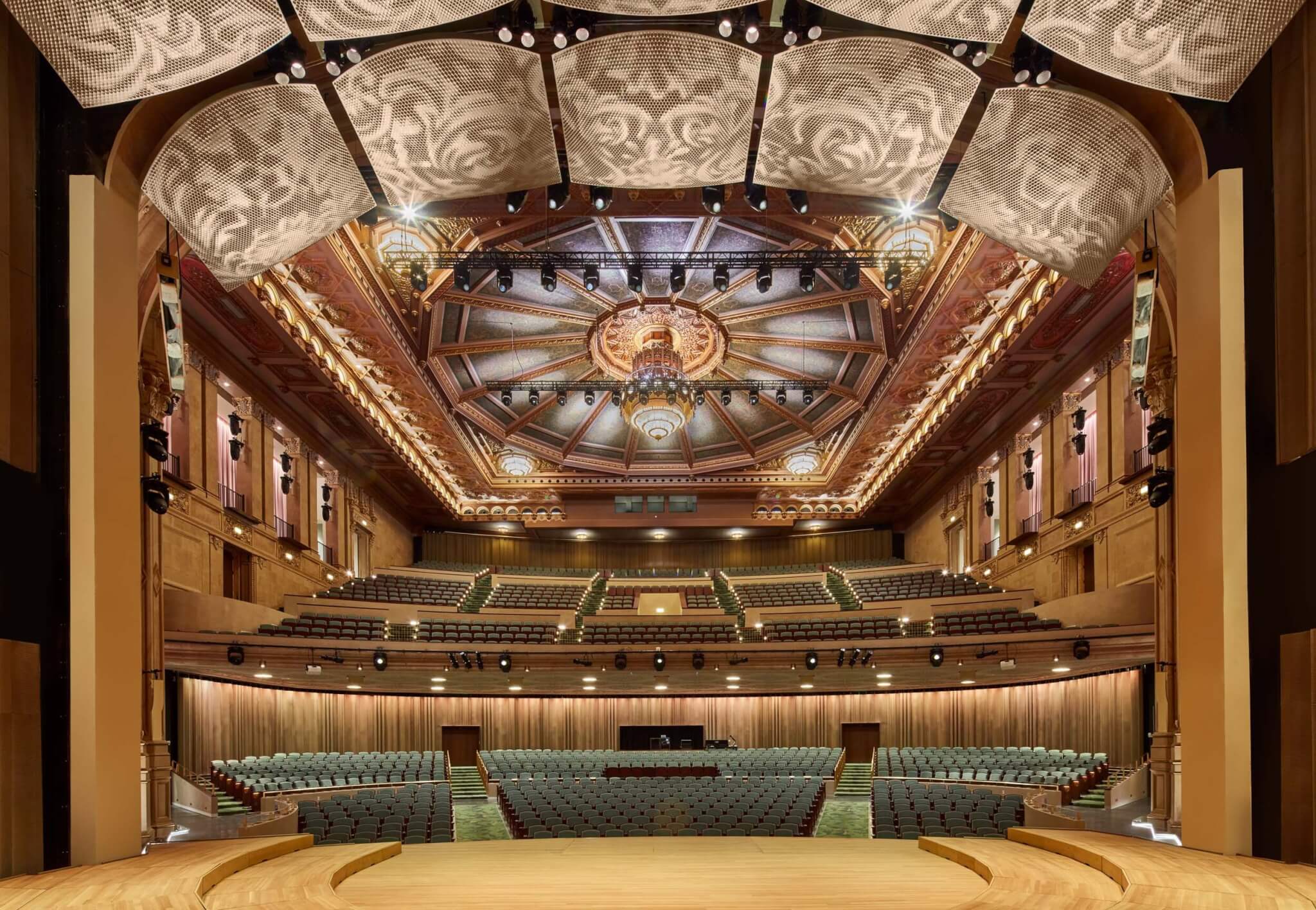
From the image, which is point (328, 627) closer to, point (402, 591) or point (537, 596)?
point (402, 591)

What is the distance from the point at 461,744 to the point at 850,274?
1290 centimetres

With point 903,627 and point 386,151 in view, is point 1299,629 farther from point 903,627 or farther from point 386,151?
point 903,627

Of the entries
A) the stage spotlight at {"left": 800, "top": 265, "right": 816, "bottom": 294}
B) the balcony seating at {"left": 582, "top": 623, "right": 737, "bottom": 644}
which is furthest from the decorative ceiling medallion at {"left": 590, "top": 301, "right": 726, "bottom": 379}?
the balcony seating at {"left": 582, "top": 623, "right": 737, "bottom": 644}

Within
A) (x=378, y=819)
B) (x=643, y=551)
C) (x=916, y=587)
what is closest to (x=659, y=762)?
(x=378, y=819)

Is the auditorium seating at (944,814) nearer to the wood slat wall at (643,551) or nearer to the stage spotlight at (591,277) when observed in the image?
the stage spotlight at (591,277)

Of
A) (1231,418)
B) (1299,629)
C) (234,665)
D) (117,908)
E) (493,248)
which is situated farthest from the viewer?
(234,665)

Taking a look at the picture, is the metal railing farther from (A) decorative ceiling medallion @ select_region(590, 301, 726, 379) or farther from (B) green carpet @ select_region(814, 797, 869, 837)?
(B) green carpet @ select_region(814, 797, 869, 837)

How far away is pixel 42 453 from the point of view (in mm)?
5879

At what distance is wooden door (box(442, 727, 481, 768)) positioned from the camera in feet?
63.4

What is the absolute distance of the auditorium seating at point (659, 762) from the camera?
14.9 meters

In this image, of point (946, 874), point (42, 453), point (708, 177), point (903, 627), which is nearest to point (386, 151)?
point (708, 177)

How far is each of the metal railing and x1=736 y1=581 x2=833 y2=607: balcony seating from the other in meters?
12.2

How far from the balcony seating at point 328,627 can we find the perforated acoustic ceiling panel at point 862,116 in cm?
1216

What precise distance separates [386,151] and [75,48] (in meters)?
2.29
